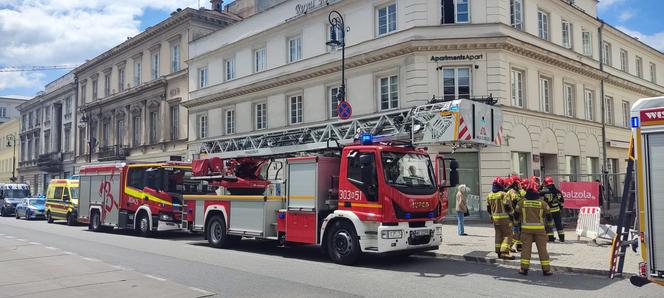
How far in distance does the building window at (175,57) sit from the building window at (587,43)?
1035 inches

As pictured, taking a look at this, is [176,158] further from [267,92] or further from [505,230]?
[505,230]

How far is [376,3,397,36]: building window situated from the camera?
2314 centimetres

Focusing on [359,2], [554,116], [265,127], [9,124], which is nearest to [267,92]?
[265,127]

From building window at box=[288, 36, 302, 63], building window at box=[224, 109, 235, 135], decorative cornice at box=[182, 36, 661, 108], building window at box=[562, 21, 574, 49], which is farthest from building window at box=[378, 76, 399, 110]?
building window at box=[224, 109, 235, 135]

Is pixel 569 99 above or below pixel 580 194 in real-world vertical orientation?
above

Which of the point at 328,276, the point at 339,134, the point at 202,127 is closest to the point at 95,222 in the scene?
the point at 339,134

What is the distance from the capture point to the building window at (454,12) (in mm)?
21781

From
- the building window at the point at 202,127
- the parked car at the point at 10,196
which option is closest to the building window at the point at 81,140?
the parked car at the point at 10,196

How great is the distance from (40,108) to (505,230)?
6666cm

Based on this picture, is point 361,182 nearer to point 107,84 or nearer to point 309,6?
point 309,6

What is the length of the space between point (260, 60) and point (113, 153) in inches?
855

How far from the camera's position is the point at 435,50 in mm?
21562

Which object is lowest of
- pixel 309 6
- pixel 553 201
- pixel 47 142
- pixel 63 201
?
pixel 63 201

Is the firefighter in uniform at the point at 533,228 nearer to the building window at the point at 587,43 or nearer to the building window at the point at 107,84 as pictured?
the building window at the point at 587,43
